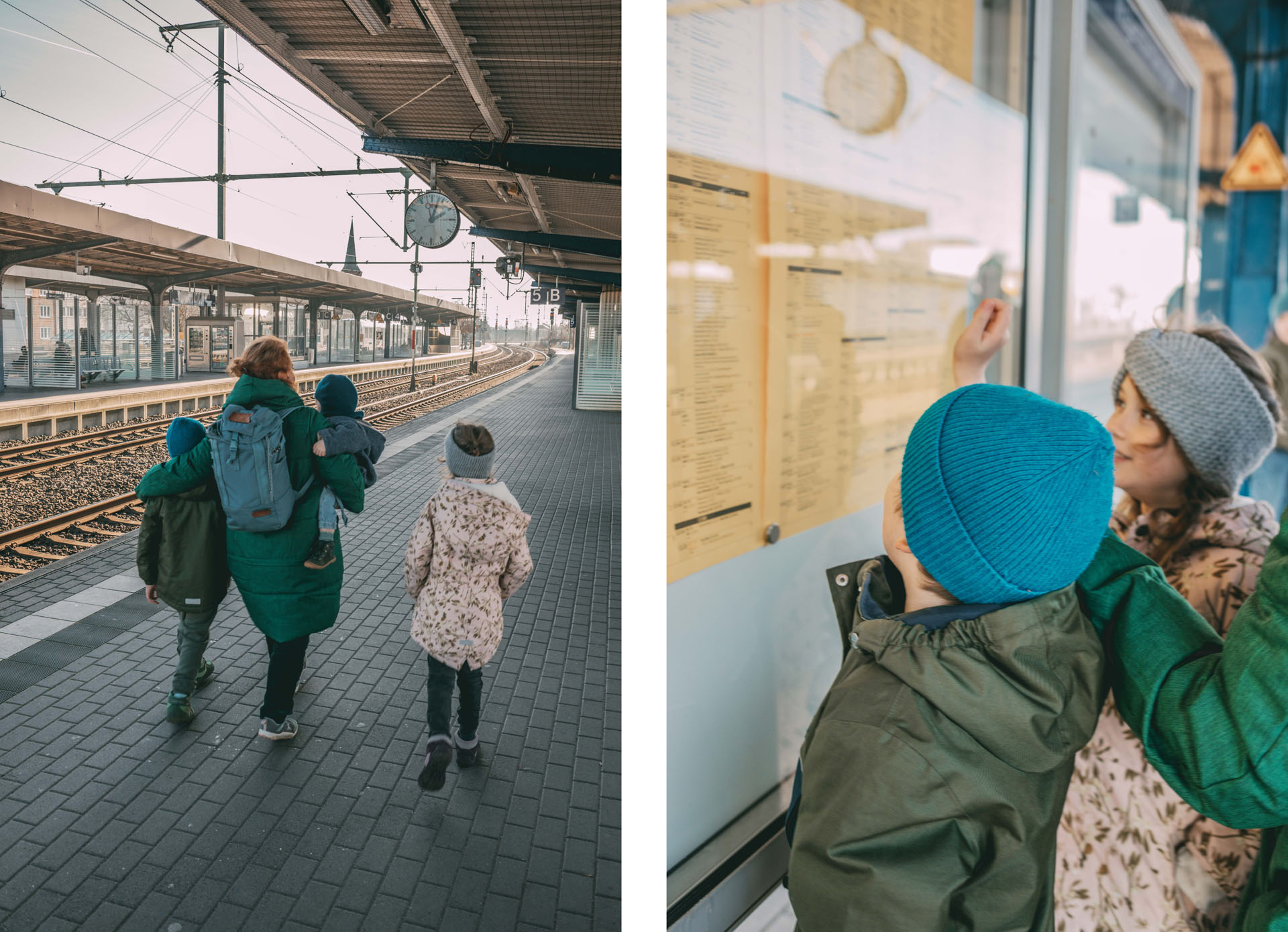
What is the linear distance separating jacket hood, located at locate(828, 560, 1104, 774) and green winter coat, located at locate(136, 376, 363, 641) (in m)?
1.50

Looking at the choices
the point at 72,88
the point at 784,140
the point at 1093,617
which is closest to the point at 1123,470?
the point at 1093,617

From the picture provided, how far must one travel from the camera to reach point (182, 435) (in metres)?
1.69

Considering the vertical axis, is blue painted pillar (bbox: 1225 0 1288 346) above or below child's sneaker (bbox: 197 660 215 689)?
above

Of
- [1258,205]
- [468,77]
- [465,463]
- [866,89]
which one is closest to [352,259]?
[465,463]

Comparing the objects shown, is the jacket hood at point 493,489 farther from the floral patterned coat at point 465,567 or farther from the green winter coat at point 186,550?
the green winter coat at point 186,550

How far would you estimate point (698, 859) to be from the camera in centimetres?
176

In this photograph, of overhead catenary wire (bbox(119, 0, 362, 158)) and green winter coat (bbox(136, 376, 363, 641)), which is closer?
overhead catenary wire (bbox(119, 0, 362, 158))

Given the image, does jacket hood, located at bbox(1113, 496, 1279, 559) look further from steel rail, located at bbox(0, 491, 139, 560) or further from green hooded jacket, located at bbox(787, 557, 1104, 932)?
steel rail, located at bbox(0, 491, 139, 560)

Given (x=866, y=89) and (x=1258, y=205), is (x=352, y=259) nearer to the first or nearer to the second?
(x=866, y=89)

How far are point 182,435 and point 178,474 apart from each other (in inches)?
3.7

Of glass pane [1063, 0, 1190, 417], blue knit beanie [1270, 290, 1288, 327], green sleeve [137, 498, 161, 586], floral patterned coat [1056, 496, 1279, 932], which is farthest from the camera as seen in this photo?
blue knit beanie [1270, 290, 1288, 327]

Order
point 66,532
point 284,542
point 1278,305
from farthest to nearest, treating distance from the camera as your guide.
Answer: point 1278,305 → point 284,542 → point 66,532

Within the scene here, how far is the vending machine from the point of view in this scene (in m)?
1.71

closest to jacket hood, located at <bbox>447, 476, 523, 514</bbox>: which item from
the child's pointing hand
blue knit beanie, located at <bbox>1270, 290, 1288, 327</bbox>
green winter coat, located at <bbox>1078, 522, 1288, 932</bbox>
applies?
the child's pointing hand
